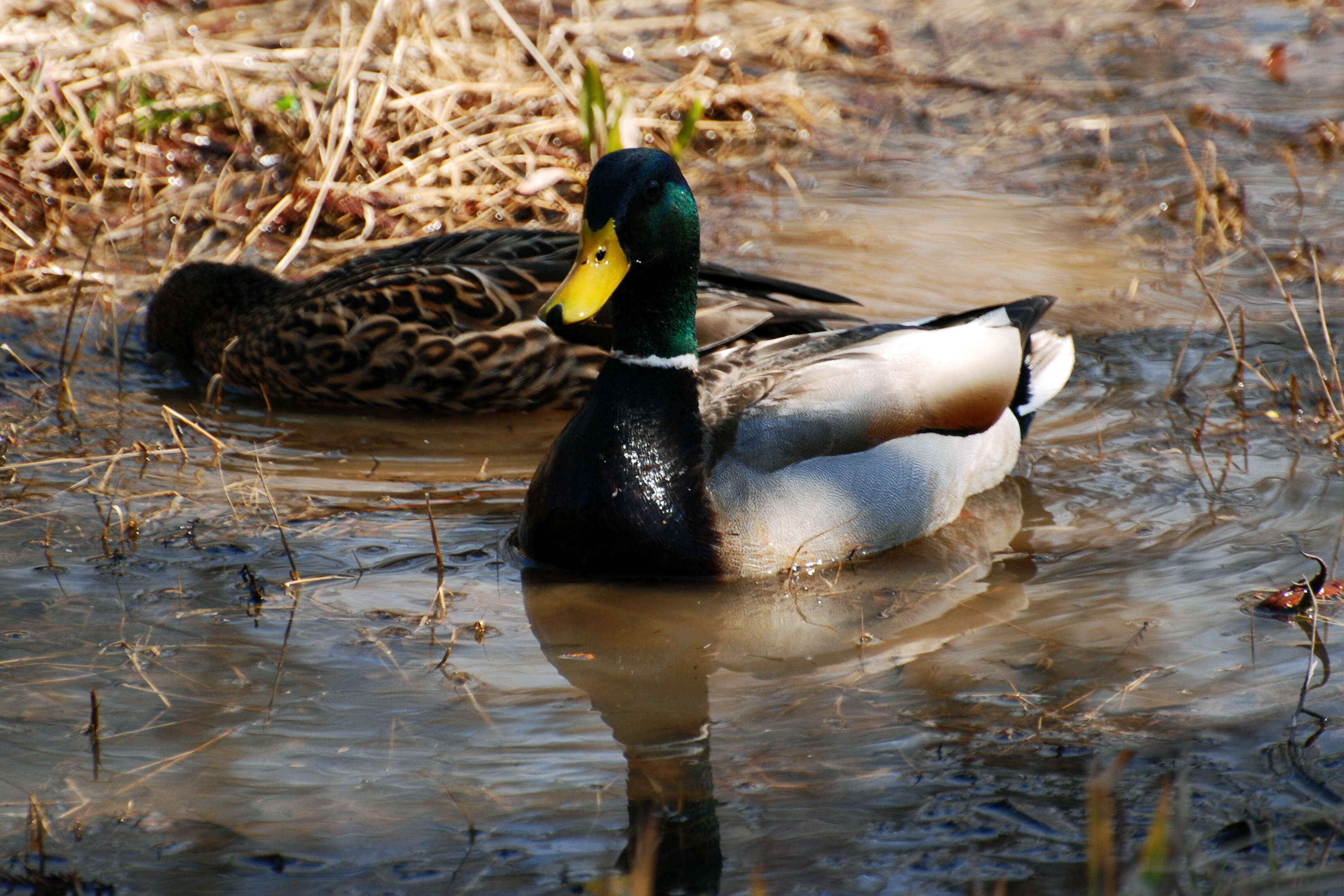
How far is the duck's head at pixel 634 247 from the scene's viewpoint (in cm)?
379

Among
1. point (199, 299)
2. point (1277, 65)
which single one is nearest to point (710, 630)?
point (199, 299)

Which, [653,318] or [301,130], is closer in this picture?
[653,318]

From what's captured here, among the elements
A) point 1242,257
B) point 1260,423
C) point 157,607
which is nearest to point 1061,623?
point 1260,423

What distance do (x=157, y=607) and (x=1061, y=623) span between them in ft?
7.02

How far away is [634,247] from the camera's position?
383 centimetres

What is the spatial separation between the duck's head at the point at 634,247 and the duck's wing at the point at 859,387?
26cm

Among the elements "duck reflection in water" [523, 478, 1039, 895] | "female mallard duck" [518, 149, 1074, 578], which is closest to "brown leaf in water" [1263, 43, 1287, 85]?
"female mallard duck" [518, 149, 1074, 578]

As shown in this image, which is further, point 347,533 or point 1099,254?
→ point 1099,254

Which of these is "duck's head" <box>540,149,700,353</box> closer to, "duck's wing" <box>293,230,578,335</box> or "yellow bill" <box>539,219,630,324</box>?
"yellow bill" <box>539,219,630,324</box>

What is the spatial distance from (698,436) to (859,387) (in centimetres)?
51

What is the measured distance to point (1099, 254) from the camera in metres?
6.51

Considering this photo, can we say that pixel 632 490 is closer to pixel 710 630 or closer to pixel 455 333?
pixel 710 630

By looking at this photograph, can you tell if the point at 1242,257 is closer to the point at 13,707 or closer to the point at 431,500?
the point at 431,500

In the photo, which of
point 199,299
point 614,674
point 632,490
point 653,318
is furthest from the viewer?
point 199,299
